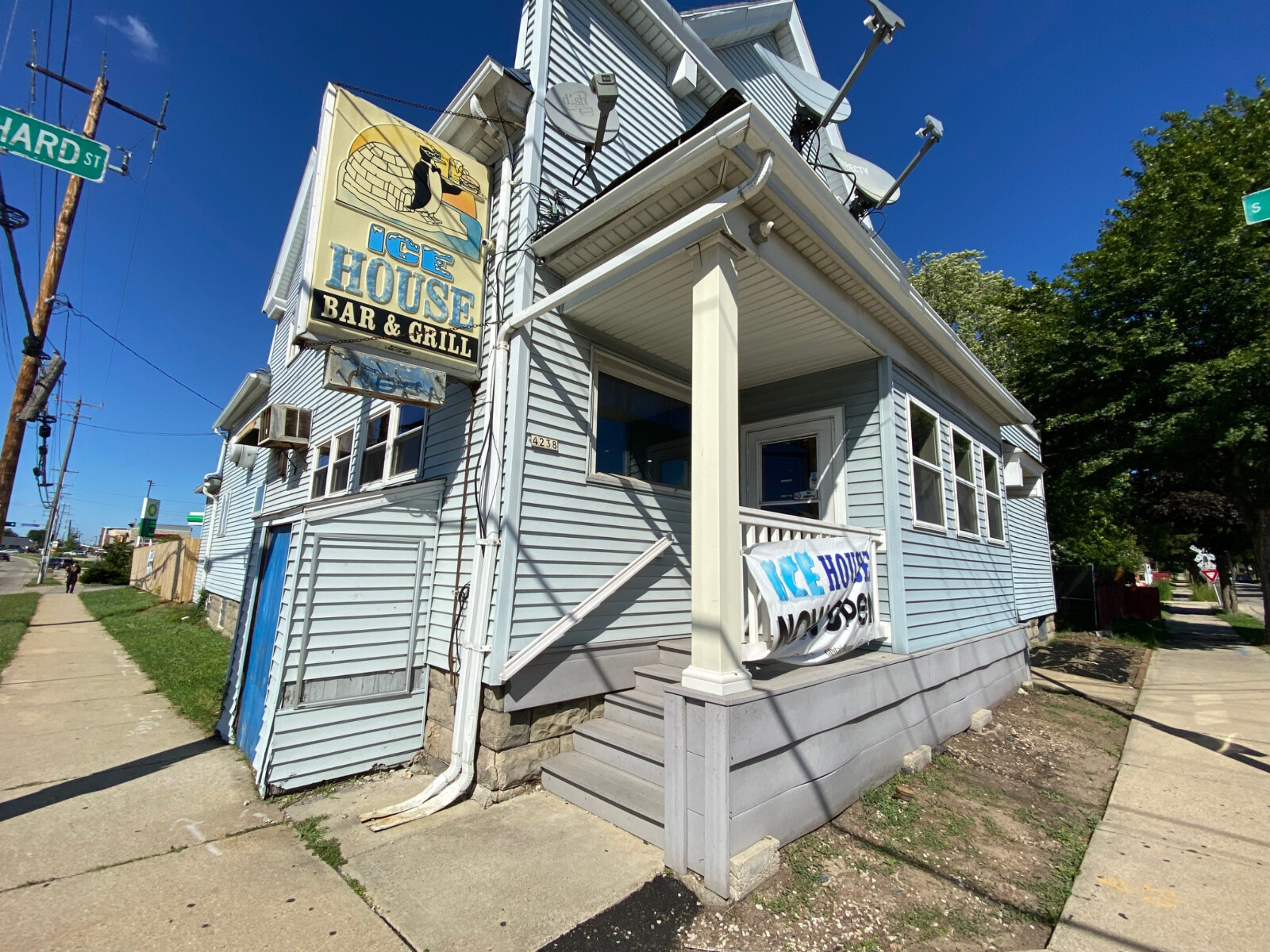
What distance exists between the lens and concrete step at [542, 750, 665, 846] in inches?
128

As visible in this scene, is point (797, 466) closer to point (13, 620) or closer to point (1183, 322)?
point (1183, 322)

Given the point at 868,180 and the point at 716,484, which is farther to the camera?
the point at 868,180

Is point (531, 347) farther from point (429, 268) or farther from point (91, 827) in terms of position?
point (91, 827)

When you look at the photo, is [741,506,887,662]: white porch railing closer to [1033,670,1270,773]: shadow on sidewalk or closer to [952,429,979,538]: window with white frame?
[952,429,979,538]: window with white frame

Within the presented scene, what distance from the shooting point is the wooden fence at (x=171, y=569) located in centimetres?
1480

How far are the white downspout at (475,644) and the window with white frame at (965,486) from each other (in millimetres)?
5660

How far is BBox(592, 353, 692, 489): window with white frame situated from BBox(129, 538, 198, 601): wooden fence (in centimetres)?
1464

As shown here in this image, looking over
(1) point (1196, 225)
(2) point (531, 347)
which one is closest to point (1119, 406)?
(1) point (1196, 225)

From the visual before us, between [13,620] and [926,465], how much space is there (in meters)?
18.4

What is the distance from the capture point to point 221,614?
10.5m

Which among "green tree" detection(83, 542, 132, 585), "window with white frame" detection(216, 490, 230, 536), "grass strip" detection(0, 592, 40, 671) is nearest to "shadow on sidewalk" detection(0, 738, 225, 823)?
"grass strip" detection(0, 592, 40, 671)

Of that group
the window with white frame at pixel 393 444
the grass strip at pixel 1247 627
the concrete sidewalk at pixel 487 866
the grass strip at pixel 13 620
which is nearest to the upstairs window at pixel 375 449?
the window with white frame at pixel 393 444

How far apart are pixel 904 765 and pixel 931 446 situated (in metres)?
3.49

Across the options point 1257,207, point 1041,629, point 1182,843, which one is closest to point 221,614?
point 1182,843
